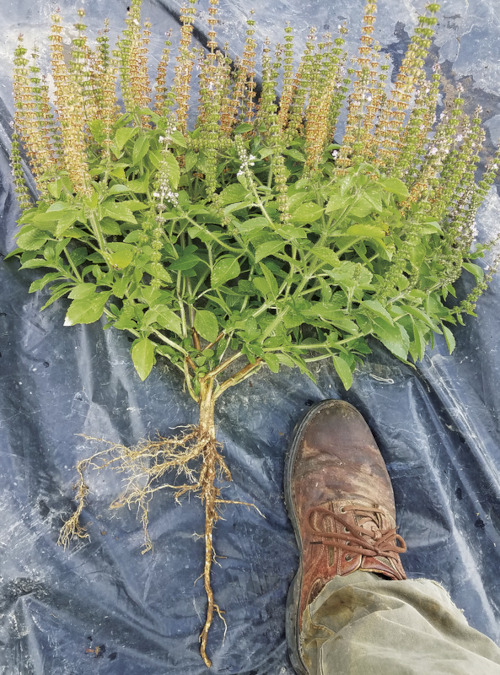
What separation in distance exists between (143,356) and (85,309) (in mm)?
281

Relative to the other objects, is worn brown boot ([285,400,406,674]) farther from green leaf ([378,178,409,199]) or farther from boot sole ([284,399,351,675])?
green leaf ([378,178,409,199])

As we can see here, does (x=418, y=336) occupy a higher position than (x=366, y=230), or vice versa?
(x=366, y=230)

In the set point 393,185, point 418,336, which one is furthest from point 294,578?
point 393,185

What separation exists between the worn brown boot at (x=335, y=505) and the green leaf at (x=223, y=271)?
36.8 inches

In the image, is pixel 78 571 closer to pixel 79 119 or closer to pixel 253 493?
pixel 253 493

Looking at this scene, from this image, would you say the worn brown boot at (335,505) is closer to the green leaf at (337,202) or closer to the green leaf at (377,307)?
the green leaf at (377,307)

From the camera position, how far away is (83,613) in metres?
2.17

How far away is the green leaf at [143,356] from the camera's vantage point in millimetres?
1937

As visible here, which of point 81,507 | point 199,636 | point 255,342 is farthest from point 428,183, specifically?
point 199,636

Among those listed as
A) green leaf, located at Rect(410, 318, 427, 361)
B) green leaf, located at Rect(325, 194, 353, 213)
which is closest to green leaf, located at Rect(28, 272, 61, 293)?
green leaf, located at Rect(325, 194, 353, 213)

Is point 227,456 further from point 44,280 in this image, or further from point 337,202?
point 337,202

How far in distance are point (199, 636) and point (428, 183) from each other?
2169 mm

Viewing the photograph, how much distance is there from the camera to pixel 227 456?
2.43m

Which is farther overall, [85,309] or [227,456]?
[227,456]
